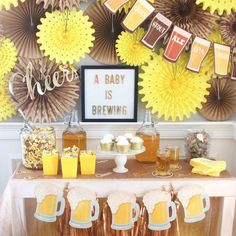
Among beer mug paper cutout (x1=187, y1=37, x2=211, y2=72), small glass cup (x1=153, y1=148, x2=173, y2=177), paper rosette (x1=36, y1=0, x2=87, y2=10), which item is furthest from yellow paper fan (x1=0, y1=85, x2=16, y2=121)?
beer mug paper cutout (x1=187, y1=37, x2=211, y2=72)

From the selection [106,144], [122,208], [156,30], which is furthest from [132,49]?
[122,208]

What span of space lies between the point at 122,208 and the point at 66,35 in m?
0.91

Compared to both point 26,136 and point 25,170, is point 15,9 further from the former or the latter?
point 25,170

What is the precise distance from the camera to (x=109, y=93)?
71.1 inches

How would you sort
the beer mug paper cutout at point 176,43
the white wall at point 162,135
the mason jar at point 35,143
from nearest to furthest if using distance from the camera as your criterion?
the mason jar at point 35,143
the beer mug paper cutout at point 176,43
the white wall at point 162,135

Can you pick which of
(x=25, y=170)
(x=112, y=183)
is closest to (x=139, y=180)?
(x=112, y=183)

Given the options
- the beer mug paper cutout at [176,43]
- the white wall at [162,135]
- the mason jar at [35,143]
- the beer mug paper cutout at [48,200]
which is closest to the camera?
the beer mug paper cutout at [48,200]

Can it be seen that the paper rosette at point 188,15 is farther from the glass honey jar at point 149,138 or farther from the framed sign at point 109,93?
the glass honey jar at point 149,138

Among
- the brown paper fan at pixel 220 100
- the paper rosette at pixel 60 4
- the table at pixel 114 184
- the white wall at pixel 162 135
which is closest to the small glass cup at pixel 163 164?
the table at pixel 114 184

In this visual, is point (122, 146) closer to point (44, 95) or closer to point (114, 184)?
point (114, 184)

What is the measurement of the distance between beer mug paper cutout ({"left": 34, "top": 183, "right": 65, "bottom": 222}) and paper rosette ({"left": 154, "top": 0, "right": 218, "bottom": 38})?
3.39 feet

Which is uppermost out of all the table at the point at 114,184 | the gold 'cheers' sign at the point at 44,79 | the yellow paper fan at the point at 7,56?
the yellow paper fan at the point at 7,56

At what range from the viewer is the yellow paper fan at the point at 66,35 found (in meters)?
1.69

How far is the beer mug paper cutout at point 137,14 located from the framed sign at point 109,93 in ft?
0.73
